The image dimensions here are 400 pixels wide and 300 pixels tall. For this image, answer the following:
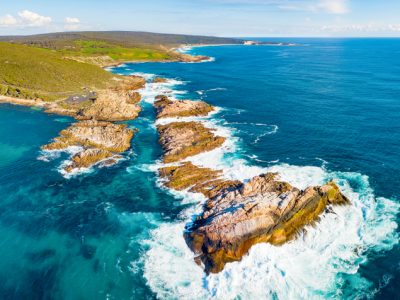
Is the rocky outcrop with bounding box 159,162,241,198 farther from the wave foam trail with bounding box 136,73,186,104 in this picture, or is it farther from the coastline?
the wave foam trail with bounding box 136,73,186,104

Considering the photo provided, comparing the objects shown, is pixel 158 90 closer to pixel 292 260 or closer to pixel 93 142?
pixel 93 142

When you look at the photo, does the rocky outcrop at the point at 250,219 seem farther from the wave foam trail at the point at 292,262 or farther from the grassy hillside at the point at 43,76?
the grassy hillside at the point at 43,76

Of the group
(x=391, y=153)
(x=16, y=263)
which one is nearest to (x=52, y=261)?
(x=16, y=263)

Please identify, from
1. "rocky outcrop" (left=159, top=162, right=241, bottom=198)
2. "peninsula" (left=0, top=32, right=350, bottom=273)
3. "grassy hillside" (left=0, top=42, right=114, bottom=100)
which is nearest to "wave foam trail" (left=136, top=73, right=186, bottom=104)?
"peninsula" (left=0, top=32, right=350, bottom=273)

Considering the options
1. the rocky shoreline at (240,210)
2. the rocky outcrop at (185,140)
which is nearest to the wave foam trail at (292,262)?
the rocky shoreline at (240,210)

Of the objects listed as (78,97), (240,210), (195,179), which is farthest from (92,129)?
(240,210)

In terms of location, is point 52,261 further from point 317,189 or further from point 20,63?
point 20,63
